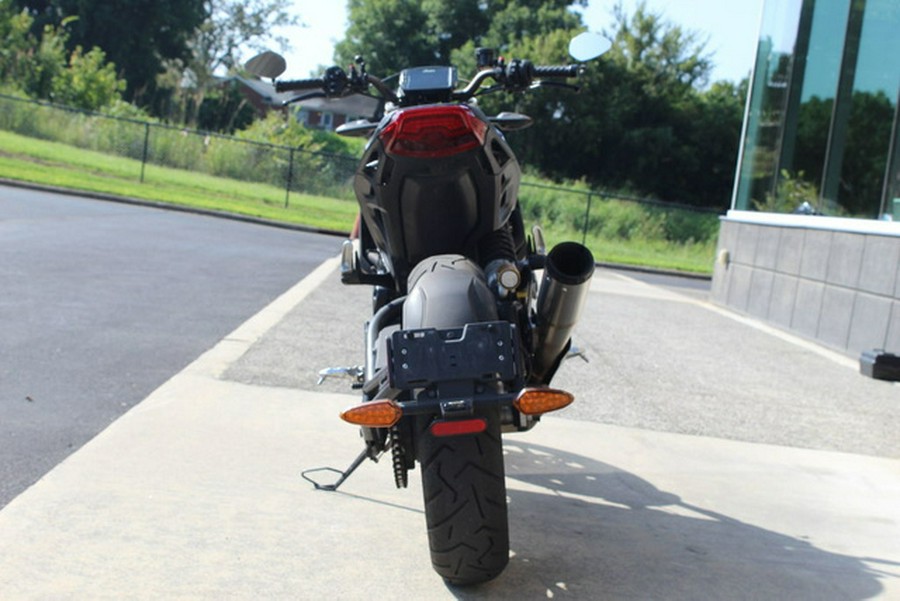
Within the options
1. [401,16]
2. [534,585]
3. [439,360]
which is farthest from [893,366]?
[401,16]

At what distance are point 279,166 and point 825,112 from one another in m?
18.2

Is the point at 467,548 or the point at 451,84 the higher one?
the point at 451,84

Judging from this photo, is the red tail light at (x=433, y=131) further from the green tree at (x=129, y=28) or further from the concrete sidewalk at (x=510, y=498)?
the green tree at (x=129, y=28)

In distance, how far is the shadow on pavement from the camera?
3.67 meters

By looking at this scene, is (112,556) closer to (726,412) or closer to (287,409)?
(287,409)

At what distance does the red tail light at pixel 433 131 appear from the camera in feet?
12.1

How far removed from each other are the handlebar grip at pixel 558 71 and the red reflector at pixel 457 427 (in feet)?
6.46

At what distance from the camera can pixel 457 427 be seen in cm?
315

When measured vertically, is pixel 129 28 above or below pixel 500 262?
above

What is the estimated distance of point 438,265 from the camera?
3641 millimetres

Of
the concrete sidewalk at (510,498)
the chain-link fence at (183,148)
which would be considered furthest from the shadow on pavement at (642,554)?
the chain-link fence at (183,148)

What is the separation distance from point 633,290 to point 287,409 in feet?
31.8

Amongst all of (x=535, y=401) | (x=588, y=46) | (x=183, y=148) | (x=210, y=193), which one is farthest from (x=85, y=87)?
(x=535, y=401)

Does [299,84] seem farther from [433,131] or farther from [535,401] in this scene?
[535,401]
